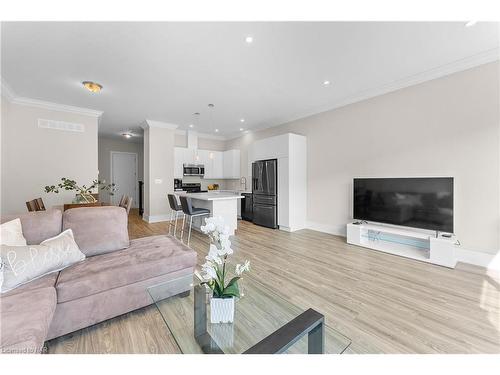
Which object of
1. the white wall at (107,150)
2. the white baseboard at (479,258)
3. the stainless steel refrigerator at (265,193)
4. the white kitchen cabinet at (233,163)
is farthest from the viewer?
the white wall at (107,150)

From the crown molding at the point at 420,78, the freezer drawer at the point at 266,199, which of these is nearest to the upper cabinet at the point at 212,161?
the freezer drawer at the point at 266,199

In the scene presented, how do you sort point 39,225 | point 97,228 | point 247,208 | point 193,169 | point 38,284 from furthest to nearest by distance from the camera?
point 193,169
point 247,208
point 97,228
point 39,225
point 38,284

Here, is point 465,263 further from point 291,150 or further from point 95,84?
point 95,84

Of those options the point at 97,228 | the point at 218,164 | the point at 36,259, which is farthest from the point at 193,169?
the point at 36,259

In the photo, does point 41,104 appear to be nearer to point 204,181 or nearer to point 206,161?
point 206,161

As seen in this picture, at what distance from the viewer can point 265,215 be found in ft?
17.6

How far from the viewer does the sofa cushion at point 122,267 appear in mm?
1572

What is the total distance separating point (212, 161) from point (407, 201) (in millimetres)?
5587

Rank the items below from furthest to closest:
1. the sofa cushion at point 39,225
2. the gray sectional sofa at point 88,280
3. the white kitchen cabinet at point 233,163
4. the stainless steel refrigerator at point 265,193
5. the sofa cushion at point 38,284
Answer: the white kitchen cabinet at point 233,163 → the stainless steel refrigerator at point 265,193 → the sofa cushion at point 39,225 → the sofa cushion at point 38,284 → the gray sectional sofa at point 88,280

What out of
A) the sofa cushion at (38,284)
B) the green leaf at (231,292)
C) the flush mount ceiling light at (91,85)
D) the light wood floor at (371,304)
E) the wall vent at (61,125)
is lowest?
the light wood floor at (371,304)

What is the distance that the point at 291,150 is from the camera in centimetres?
484

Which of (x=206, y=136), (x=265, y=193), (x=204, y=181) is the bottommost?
(x=265, y=193)

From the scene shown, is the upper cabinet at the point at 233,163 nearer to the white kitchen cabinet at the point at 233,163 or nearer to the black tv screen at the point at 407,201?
the white kitchen cabinet at the point at 233,163

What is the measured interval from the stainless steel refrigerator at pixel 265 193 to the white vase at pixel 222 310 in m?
3.96
